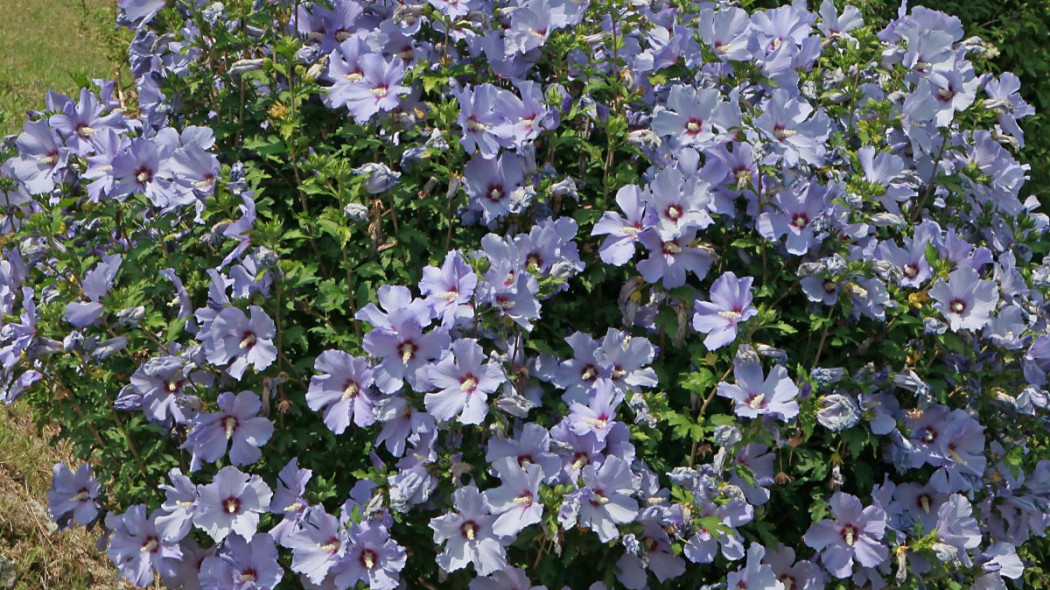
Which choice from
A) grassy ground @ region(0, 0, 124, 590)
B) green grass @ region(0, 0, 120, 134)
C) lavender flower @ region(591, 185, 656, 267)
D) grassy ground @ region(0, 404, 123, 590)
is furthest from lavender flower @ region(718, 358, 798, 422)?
green grass @ region(0, 0, 120, 134)

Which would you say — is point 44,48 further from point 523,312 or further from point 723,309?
point 723,309

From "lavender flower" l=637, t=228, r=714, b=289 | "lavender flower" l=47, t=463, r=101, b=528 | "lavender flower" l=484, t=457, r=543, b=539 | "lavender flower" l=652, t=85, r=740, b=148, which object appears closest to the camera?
"lavender flower" l=484, t=457, r=543, b=539

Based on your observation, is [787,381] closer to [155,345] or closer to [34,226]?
[155,345]

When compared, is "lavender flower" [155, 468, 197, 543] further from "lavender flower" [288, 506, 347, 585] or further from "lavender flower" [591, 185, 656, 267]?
"lavender flower" [591, 185, 656, 267]

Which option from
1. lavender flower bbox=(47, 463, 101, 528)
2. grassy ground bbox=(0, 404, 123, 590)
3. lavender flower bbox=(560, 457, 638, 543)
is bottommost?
grassy ground bbox=(0, 404, 123, 590)

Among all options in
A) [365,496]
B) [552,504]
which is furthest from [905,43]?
[365,496]
